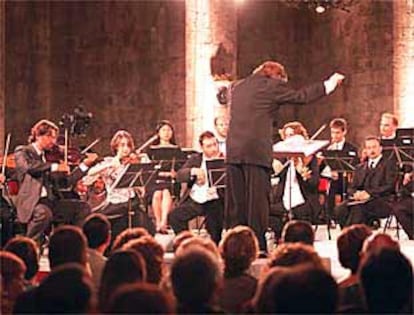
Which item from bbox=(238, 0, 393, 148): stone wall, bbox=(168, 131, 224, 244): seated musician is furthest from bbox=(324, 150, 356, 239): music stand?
bbox=(238, 0, 393, 148): stone wall

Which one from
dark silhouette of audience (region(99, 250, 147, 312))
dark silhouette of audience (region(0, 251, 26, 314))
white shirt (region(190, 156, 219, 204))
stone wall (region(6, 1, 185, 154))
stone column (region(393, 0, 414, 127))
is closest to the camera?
dark silhouette of audience (region(99, 250, 147, 312))

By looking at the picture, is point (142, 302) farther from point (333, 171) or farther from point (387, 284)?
point (333, 171)

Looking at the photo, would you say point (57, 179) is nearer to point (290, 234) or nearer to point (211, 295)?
point (290, 234)

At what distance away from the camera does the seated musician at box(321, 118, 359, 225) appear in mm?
10703

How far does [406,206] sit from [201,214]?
1969 millimetres

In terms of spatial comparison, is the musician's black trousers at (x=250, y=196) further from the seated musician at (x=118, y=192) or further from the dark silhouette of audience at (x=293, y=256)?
the dark silhouette of audience at (x=293, y=256)

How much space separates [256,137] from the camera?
775 centimetres

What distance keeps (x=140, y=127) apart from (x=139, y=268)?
39.1 feet

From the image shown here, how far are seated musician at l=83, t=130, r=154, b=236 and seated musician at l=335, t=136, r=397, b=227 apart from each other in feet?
6.65

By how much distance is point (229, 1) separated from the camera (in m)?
13.5

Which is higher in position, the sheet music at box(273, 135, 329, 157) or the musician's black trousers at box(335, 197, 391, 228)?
the sheet music at box(273, 135, 329, 157)

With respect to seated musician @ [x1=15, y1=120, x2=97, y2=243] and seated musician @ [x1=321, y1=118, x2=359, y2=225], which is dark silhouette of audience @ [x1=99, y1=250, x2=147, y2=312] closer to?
seated musician @ [x1=15, y1=120, x2=97, y2=243]

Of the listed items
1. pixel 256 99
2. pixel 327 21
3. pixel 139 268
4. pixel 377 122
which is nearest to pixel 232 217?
pixel 256 99

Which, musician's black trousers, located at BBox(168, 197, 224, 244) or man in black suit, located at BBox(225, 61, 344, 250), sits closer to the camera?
man in black suit, located at BBox(225, 61, 344, 250)
